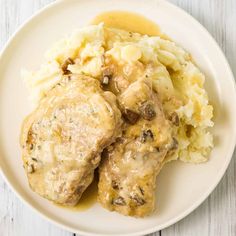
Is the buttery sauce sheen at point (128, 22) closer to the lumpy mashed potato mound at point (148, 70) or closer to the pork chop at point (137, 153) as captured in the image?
the lumpy mashed potato mound at point (148, 70)

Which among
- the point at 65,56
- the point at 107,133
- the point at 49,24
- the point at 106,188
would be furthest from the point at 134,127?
the point at 49,24

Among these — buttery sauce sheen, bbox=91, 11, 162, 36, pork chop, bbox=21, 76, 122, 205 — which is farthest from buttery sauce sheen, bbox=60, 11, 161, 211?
pork chop, bbox=21, 76, 122, 205

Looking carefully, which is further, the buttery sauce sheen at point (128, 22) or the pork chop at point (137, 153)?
the buttery sauce sheen at point (128, 22)

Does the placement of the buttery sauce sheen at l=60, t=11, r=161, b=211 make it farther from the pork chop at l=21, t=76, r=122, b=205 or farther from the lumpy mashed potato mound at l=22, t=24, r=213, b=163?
the pork chop at l=21, t=76, r=122, b=205

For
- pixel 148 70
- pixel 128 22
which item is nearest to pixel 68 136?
pixel 148 70

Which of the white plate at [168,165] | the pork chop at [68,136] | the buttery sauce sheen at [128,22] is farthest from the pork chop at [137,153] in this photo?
the buttery sauce sheen at [128,22]

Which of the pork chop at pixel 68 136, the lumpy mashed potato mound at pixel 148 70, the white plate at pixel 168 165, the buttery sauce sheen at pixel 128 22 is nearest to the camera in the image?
the pork chop at pixel 68 136

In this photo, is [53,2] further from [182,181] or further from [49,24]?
[182,181]

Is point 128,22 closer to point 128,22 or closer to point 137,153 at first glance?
point 128,22
